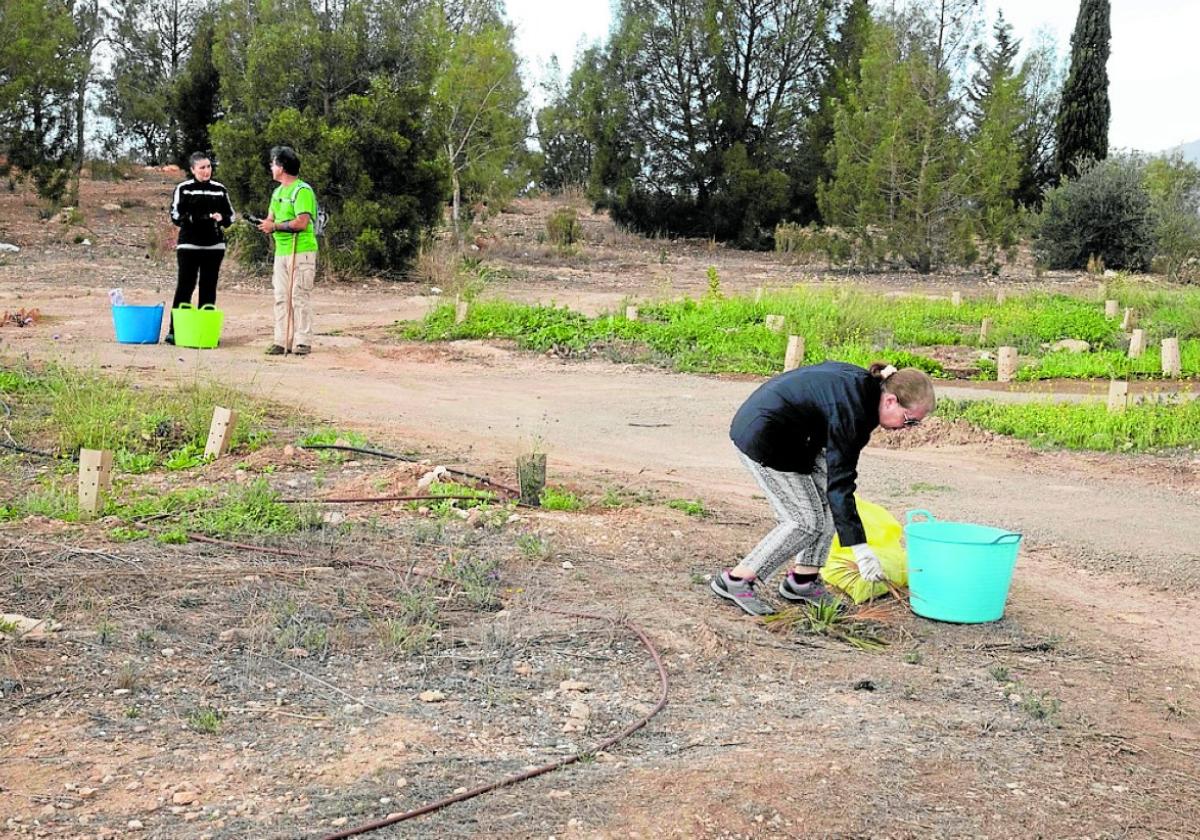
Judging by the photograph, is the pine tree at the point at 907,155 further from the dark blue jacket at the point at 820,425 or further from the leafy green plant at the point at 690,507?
the dark blue jacket at the point at 820,425

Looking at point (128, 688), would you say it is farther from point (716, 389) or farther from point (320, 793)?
point (716, 389)

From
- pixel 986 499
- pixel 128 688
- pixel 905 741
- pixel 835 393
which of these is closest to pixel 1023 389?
pixel 986 499

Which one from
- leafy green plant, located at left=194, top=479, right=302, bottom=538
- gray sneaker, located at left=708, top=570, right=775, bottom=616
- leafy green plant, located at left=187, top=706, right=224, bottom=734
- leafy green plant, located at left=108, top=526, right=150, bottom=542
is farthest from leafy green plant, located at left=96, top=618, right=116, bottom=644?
gray sneaker, located at left=708, top=570, right=775, bottom=616

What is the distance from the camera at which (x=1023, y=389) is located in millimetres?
11148

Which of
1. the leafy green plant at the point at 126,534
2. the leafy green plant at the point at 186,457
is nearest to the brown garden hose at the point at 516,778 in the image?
the leafy green plant at the point at 126,534

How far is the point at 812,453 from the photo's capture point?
5.10 meters

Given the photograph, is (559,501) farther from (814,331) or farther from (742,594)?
(814,331)

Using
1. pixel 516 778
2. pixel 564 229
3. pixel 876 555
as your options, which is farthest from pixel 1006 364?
pixel 564 229

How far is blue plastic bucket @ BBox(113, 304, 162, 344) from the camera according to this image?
11.6 meters

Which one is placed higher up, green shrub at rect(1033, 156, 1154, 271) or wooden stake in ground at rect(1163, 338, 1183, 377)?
green shrub at rect(1033, 156, 1154, 271)

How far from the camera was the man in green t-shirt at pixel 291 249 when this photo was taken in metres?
10.9

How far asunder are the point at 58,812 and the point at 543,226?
27.4m

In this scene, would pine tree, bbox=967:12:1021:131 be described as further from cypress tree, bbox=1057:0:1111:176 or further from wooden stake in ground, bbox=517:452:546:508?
wooden stake in ground, bbox=517:452:546:508

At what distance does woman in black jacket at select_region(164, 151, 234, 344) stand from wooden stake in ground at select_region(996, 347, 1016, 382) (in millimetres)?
6991
